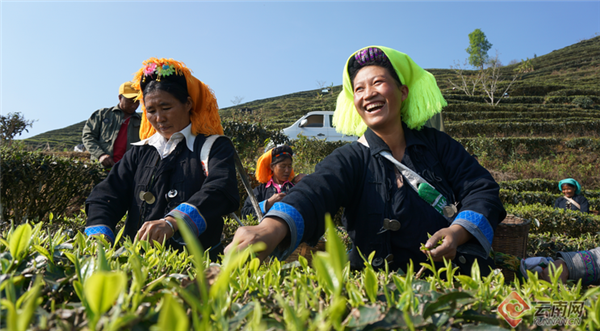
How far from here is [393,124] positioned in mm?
1913

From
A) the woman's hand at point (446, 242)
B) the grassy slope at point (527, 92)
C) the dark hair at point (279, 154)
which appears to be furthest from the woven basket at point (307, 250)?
the grassy slope at point (527, 92)

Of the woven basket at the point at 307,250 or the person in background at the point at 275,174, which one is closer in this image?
the woven basket at the point at 307,250

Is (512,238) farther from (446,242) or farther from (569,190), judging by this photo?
(569,190)

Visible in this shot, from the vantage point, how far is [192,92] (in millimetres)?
2434

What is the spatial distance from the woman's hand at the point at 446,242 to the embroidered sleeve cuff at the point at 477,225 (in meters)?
0.05

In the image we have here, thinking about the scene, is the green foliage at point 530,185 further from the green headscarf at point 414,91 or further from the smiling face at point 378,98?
the smiling face at point 378,98

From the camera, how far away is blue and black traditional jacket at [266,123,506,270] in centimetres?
148

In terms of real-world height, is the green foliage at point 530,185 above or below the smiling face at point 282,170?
below

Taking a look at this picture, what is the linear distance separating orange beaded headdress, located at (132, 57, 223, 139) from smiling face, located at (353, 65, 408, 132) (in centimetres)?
112

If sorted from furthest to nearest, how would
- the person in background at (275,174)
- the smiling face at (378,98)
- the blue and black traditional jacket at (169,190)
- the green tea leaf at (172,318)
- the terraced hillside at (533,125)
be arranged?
the terraced hillside at (533,125) → the person in background at (275,174) → the blue and black traditional jacket at (169,190) → the smiling face at (378,98) → the green tea leaf at (172,318)

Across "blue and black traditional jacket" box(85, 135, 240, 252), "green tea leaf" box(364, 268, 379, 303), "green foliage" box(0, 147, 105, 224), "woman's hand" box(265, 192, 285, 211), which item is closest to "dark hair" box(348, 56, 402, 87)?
"blue and black traditional jacket" box(85, 135, 240, 252)

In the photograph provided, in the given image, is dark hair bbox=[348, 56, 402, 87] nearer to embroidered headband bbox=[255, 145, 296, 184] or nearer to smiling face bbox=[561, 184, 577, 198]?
embroidered headband bbox=[255, 145, 296, 184]

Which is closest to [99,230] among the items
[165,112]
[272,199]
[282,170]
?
[165,112]

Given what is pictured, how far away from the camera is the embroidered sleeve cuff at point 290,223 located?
1262 mm
